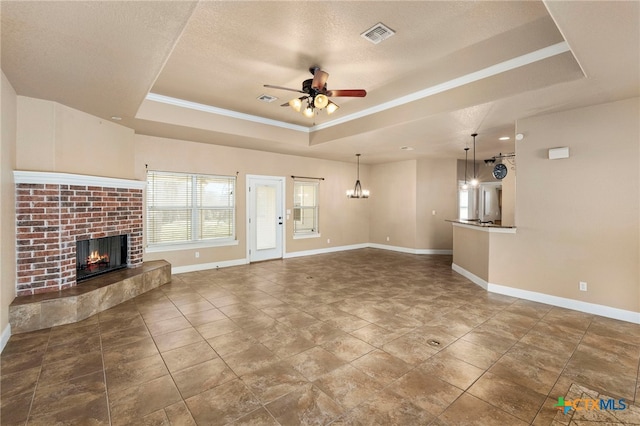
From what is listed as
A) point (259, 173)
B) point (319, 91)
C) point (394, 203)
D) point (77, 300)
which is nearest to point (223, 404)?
point (77, 300)

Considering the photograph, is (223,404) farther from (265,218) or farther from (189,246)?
(265,218)

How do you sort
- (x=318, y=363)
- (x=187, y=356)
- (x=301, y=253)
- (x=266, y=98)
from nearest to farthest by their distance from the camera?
(x=318, y=363) → (x=187, y=356) → (x=266, y=98) → (x=301, y=253)

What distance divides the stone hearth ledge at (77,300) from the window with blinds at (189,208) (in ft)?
4.37

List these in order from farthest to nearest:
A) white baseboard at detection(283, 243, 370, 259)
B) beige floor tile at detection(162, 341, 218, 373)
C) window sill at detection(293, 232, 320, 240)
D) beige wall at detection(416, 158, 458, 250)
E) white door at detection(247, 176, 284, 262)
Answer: beige wall at detection(416, 158, 458, 250)
window sill at detection(293, 232, 320, 240)
white baseboard at detection(283, 243, 370, 259)
white door at detection(247, 176, 284, 262)
beige floor tile at detection(162, 341, 218, 373)

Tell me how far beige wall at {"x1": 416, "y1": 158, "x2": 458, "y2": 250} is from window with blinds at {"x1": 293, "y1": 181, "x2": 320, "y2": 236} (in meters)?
3.04

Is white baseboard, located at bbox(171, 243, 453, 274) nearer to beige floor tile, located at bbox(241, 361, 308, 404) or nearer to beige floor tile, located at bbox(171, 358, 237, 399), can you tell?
beige floor tile, located at bbox(171, 358, 237, 399)

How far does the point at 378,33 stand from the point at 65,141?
434 cm

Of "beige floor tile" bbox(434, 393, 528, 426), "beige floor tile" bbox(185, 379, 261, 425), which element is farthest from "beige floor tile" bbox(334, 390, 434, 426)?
"beige floor tile" bbox(185, 379, 261, 425)

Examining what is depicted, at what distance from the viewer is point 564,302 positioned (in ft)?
13.8

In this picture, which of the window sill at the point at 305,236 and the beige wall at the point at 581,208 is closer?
the beige wall at the point at 581,208

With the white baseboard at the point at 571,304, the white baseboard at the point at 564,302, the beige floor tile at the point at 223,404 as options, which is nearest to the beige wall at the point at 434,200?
the white baseboard at the point at 564,302

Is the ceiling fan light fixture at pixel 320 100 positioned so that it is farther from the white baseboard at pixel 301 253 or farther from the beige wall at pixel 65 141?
the white baseboard at pixel 301 253

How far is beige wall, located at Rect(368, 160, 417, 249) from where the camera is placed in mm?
8719

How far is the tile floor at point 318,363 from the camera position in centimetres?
209
